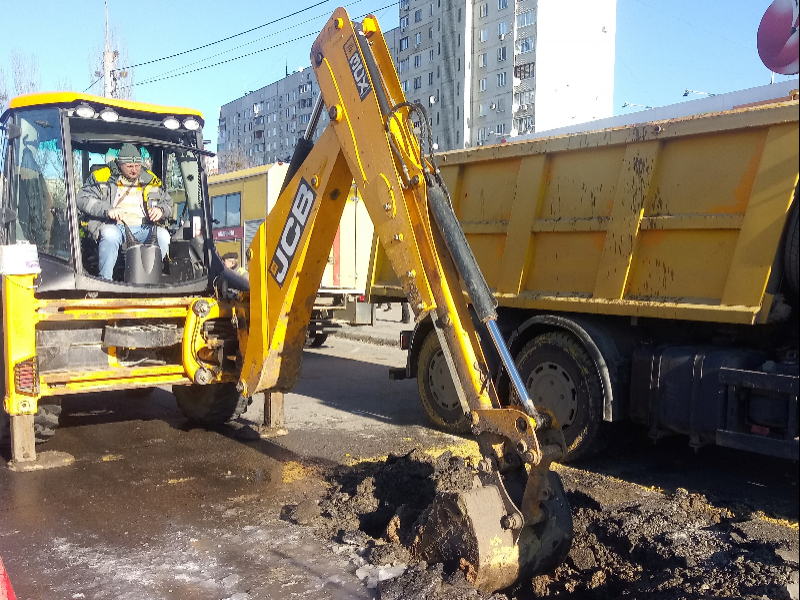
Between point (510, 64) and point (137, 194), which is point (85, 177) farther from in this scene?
point (510, 64)

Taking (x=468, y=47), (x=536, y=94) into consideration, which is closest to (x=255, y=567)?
(x=536, y=94)

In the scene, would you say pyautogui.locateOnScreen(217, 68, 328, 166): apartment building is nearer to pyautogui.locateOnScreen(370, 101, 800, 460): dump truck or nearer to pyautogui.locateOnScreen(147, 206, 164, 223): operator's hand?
pyautogui.locateOnScreen(147, 206, 164, 223): operator's hand

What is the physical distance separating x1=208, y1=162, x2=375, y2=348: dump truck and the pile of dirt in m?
6.02

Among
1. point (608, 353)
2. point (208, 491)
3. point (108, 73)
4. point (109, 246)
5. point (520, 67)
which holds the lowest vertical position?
point (208, 491)

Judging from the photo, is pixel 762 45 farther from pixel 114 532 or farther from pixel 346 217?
pixel 346 217

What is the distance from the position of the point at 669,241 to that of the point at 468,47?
53720 mm

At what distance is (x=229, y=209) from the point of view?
16688 mm

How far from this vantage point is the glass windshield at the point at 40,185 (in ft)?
19.1

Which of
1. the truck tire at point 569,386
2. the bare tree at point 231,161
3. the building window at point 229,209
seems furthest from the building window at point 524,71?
the truck tire at point 569,386

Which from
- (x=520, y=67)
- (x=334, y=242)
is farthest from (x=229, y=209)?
(x=520, y=67)

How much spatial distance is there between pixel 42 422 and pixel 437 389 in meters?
3.51

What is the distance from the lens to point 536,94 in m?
51.2

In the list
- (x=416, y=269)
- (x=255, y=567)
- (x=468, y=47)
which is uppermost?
(x=468, y=47)

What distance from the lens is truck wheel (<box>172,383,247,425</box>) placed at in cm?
665
